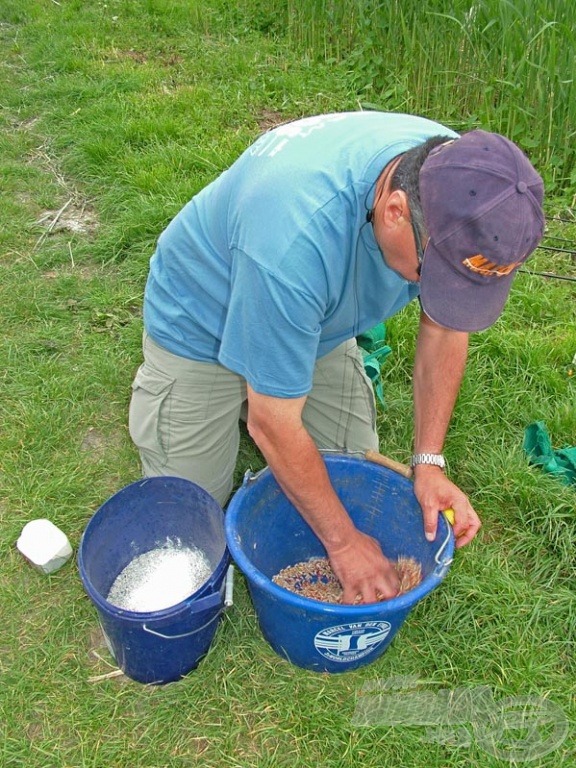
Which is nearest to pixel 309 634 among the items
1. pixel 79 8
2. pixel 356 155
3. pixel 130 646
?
pixel 130 646

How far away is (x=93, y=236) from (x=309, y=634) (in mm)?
2536

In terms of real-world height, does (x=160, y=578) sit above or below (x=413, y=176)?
below

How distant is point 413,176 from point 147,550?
1.35 meters

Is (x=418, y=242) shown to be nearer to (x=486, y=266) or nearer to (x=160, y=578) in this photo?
(x=486, y=266)

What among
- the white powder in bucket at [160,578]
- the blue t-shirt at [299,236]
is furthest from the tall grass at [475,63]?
the white powder in bucket at [160,578]

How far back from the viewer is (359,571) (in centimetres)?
179

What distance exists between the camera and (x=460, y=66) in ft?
13.7

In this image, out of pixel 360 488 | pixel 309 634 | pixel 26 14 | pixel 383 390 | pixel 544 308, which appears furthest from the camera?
pixel 26 14

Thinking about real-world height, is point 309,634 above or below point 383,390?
above

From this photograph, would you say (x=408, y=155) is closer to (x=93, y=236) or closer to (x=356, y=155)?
(x=356, y=155)

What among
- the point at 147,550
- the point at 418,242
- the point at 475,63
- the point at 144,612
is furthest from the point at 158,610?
the point at 475,63

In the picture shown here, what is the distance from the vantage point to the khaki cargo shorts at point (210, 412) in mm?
2213

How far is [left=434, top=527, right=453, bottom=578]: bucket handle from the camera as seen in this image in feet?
5.58

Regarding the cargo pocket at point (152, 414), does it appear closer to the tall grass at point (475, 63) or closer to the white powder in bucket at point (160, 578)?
the white powder in bucket at point (160, 578)
